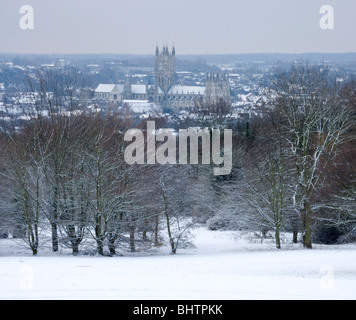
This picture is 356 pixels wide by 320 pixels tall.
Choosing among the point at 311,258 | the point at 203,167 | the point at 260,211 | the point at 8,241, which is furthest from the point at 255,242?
the point at 203,167

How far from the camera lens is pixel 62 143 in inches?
842

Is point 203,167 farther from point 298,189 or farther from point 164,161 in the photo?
point 298,189

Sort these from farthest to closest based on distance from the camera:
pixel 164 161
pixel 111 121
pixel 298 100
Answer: pixel 111 121, pixel 164 161, pixel 298 100

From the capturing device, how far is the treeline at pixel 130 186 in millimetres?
20094

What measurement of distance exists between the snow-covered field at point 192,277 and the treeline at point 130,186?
181 centimetres

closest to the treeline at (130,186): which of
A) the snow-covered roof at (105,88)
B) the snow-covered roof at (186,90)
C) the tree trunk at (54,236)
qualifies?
the tree trunk at (54,236)

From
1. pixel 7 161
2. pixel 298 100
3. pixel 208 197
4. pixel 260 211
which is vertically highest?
pixel 298 100

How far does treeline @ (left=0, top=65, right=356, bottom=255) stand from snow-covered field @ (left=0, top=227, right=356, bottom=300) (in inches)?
71.2

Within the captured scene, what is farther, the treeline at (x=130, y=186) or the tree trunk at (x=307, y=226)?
the tree trunk at (x=307, y=226)

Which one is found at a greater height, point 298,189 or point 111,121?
point 111,121

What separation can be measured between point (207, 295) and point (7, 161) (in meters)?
12.3

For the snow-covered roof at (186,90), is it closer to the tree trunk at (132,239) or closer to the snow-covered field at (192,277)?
the tree trunk at (132,239)

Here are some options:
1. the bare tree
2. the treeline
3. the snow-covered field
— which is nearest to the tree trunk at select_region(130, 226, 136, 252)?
the treeline

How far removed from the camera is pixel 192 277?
43.6ft
